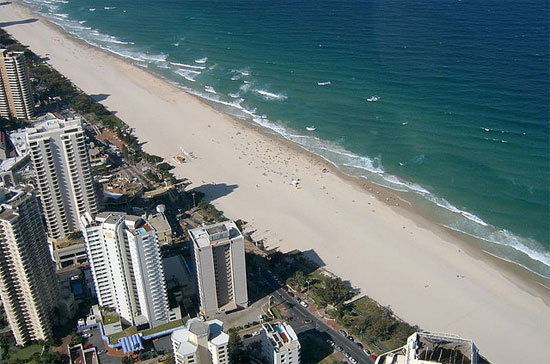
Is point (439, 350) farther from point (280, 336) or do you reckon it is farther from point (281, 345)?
point (280, 336)

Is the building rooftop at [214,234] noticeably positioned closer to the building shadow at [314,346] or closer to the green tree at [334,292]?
the green tree at [334,292]

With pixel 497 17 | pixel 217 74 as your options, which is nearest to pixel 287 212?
pixel 217 74

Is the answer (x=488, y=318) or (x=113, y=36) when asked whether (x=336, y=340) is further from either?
(x=113, y=36)

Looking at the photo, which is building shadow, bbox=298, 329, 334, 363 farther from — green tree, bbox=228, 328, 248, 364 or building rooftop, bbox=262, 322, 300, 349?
green tree, bbox=228, 328, 248, 364

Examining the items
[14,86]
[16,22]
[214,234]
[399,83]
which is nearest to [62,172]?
[214,234]

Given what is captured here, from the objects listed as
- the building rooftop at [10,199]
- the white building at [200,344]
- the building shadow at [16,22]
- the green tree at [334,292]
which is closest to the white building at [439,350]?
the white building at [200,344]

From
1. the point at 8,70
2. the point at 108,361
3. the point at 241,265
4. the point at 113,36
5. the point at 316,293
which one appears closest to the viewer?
the point at 108,361

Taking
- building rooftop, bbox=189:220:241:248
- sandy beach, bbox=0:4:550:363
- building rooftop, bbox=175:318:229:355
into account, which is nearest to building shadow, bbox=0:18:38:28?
sandy beach, bbox=0:4:550:363
